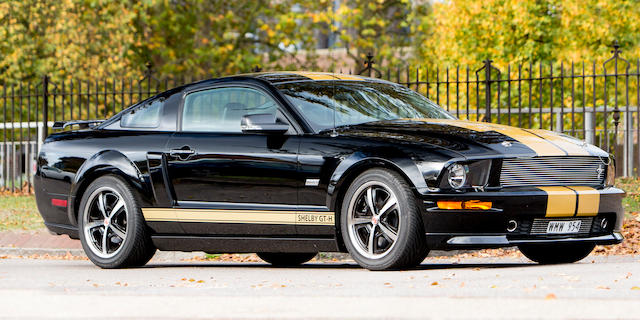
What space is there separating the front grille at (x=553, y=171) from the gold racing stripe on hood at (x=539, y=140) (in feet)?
0.18

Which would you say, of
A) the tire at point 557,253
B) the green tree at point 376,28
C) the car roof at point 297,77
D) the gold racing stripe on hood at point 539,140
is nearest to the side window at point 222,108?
the car roof at point 297,77

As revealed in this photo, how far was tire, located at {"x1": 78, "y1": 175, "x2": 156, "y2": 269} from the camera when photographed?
366 inches

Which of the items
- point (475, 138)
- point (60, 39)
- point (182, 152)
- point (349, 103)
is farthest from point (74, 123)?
point (60, 39)

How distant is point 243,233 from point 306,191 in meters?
0.72

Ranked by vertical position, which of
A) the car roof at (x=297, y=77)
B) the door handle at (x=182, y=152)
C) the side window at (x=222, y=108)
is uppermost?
the car roof at (x=297, y=77)

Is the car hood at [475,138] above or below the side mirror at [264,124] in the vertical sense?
below

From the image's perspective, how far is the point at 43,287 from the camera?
7.94m

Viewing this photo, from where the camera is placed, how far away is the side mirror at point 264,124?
8492mm

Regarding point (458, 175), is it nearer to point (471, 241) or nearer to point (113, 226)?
point (471, 241)

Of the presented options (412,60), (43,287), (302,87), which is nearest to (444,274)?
(302,87)

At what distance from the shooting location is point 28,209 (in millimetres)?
16266

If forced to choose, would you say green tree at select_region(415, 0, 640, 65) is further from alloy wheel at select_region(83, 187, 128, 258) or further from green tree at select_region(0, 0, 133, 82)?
alloy wheel at select_region(83, 187, 128, 258)

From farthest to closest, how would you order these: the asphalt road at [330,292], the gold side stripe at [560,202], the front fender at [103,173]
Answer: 1. the front fender at [103,173]
2. the gold side stripe at [560,202]
3. the asphalt road at [330,292]

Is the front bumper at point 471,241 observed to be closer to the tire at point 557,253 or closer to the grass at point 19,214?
the tire at point 557,253
